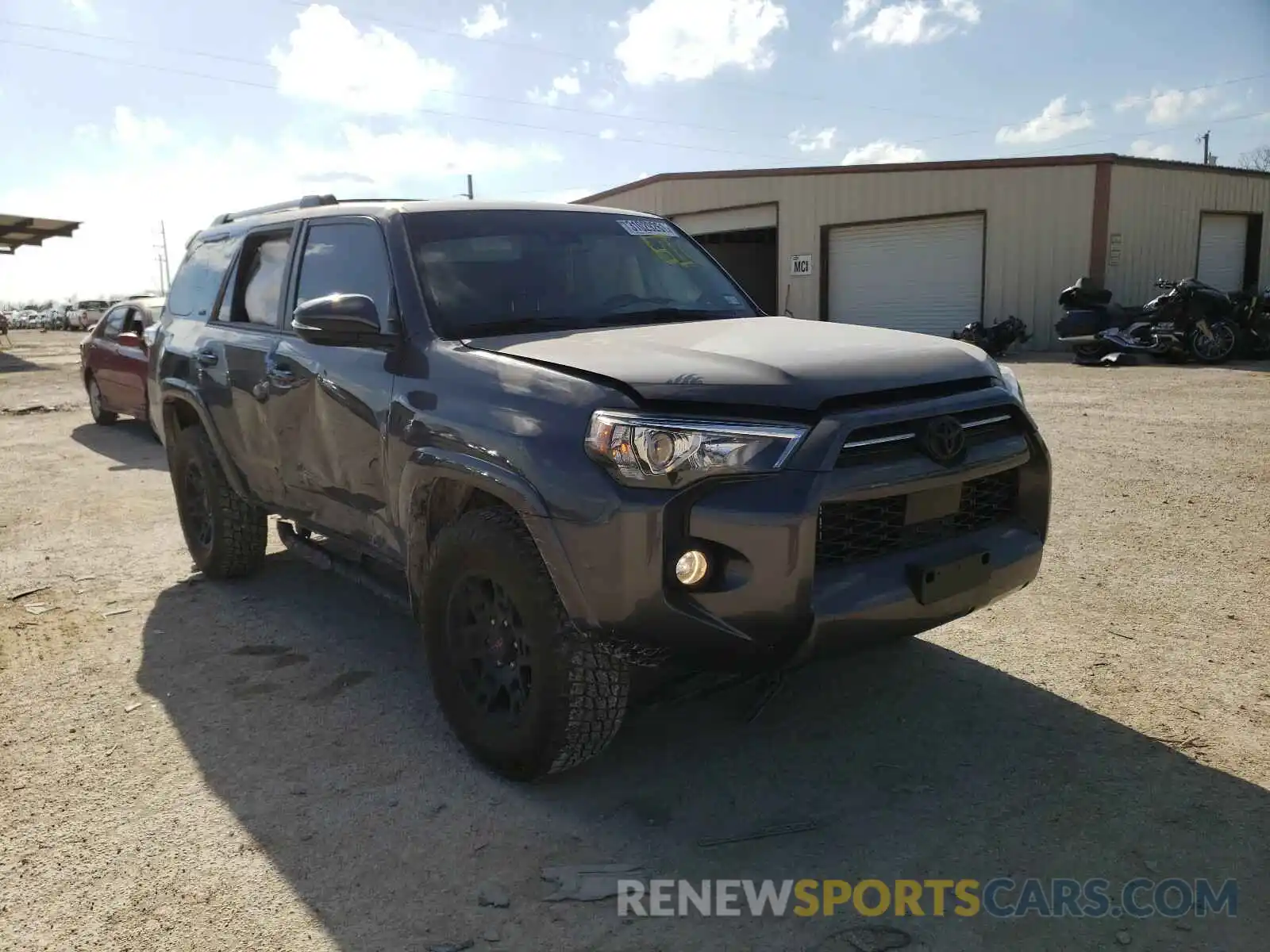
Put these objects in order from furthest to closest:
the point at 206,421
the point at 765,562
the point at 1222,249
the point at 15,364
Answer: the point at 15,364, the point at 1222,249, the point at 206,421, the point at 765,562

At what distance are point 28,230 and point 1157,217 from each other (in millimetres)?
29507

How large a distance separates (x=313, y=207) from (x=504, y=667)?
8.49 ft

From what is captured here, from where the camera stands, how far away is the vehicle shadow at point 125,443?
957cm

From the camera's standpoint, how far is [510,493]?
2.85 m

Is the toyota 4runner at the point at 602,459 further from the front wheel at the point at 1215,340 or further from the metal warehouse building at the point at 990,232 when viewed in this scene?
the metal warehouse building at the point at 990,232

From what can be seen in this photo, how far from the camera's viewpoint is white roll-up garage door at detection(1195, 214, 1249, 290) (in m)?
22.0

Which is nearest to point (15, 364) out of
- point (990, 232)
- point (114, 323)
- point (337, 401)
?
point (114, 323)

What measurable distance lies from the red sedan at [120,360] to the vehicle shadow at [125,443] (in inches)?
9.1

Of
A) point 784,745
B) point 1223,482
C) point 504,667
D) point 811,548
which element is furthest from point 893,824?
point 1223,482

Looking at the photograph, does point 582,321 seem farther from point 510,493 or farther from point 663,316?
point 510,493

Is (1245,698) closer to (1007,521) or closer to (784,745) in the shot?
(1007,521)

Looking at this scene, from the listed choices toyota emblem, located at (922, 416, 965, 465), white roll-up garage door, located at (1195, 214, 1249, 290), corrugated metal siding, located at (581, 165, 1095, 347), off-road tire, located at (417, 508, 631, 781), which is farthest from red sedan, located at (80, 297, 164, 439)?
white roll-up garage door, located at (1195, 214, 1249, 290)

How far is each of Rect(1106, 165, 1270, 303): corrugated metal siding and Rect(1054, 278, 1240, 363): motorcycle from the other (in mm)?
4141

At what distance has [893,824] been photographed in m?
2.90
